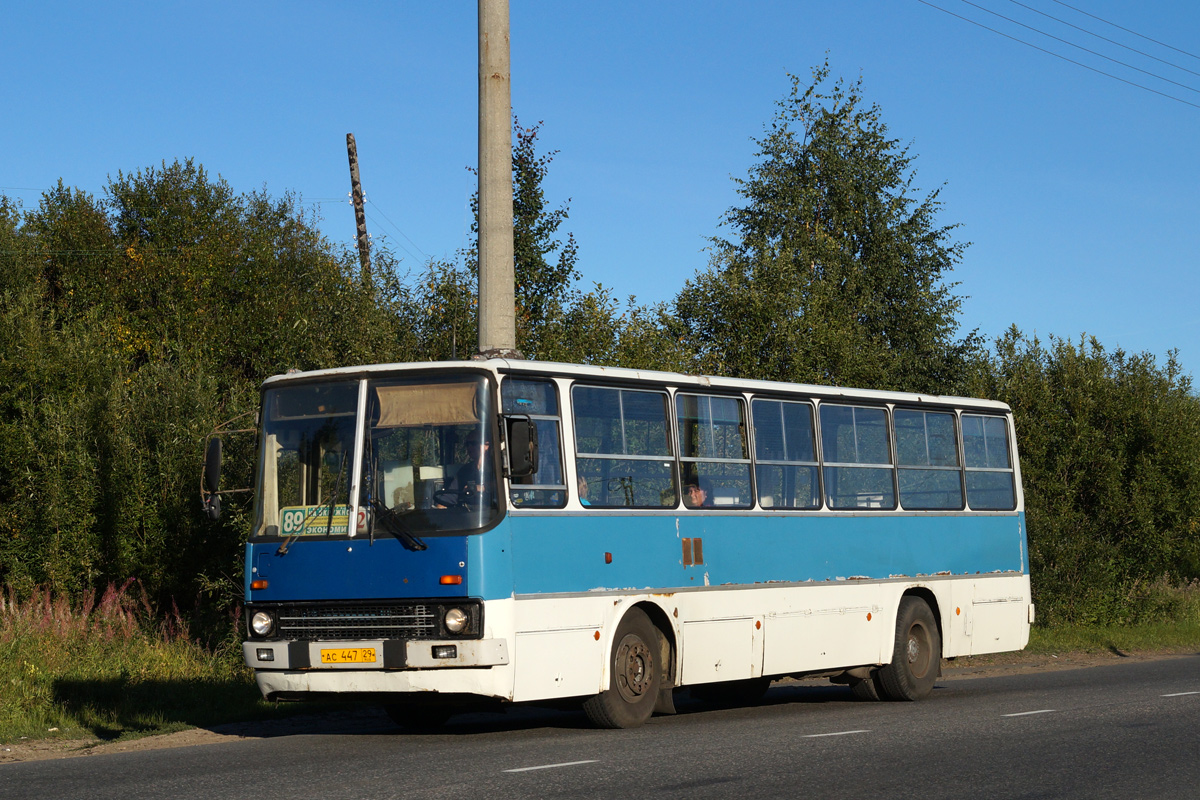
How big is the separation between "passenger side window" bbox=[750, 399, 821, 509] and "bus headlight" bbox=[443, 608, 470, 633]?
4.04 m

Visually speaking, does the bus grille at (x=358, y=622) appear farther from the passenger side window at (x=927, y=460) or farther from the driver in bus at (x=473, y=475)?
the passenger side window at (x=927, y=460)

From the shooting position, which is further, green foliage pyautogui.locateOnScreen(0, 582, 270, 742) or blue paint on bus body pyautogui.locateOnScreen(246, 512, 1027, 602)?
green foliage pyautogui.locateOnScreen(0, 582, 270, 742)

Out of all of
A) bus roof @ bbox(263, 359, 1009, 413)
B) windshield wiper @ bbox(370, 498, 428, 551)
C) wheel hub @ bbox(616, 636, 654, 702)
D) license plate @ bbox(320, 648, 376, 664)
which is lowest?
wheel hub @ bbox(616, 636, 654, 702)

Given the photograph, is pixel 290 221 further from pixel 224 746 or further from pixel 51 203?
pixel 224 746

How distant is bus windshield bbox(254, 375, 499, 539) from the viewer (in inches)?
434

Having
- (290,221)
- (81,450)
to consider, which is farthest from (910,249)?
(81,450)

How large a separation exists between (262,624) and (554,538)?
248 cm

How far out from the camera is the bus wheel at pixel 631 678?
1189 cm

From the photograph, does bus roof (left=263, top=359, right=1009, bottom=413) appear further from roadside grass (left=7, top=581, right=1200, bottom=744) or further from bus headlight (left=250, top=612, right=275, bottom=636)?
roadside grass (left=7, top=581, right=1200, bottom=744)

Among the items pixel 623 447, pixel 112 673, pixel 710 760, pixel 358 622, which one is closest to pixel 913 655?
pixel 623 447

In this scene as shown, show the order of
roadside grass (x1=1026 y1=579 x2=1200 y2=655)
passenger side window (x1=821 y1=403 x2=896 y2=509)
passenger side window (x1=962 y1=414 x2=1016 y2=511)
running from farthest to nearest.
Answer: roadside grass (x1=1026 y1=579 x2=1200 y2=655) < passenger side window (x1=962 y1=414 x2=1016 y2=511) < passenger side window (x1=821 y1=403 x2=896 y2=509)

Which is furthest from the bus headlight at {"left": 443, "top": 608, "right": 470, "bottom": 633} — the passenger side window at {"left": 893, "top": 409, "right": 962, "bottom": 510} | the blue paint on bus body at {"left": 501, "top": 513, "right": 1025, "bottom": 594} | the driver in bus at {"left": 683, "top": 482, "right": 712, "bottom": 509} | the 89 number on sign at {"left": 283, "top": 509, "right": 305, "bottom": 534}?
the passenger side window at {"left": 893, "top": 409, "right": 962, "bottom": 510}

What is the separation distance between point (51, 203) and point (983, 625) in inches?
1397

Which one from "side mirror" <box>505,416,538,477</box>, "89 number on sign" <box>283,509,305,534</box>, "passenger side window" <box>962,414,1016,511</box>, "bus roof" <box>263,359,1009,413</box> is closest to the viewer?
Result: "side mirror" <box>505,416,538,477</box>
